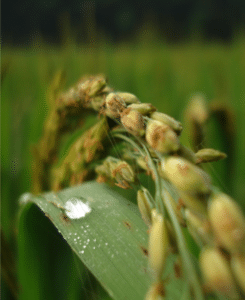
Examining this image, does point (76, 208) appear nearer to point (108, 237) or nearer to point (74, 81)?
point (108, 237)

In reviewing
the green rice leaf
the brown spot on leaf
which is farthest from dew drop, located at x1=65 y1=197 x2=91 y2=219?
the brown spot on leaf

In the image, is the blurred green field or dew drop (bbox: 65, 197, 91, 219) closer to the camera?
dew drop (bbox: 65, 197, 91, 219)

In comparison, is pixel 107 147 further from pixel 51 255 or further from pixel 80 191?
pixel 51 255

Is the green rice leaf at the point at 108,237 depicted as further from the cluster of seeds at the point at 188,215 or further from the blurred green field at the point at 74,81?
the blurred green field at the point at 74,81

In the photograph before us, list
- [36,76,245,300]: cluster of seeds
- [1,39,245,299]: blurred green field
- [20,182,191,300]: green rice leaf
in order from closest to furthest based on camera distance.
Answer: [36,76,245,300]: cluster of seeds → [20,182,191,300]: green rice leaf → [1,39,245,299]: blurred green field

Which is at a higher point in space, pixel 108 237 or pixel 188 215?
pixel 188 215

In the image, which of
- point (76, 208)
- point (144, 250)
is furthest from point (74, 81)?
point (144, 250)

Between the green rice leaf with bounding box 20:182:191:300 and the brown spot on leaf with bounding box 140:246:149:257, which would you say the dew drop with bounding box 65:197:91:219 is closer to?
the green rice leaf with bounding box 20:182:191:300

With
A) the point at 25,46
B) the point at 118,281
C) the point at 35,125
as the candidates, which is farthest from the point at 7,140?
the point at 25,46
